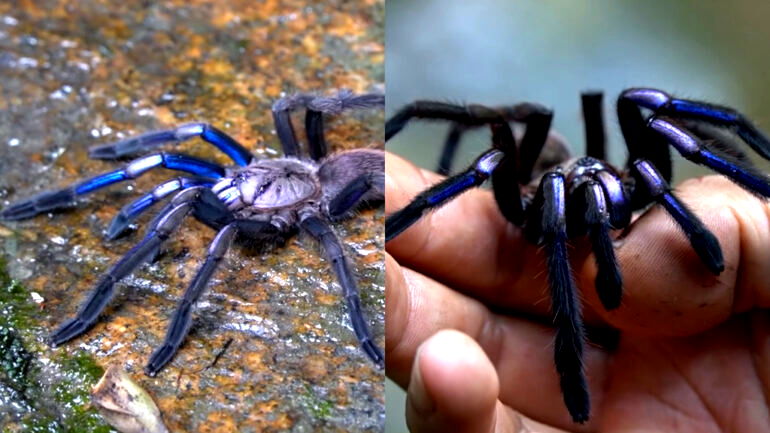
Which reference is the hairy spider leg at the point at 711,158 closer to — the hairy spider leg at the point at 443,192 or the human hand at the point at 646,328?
the human hand at the point at 646,328

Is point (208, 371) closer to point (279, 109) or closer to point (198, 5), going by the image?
point (279, 109)

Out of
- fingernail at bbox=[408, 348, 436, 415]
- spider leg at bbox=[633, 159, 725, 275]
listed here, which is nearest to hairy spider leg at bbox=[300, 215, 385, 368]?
fingernail at bbox=[408, 348, 436, 415]

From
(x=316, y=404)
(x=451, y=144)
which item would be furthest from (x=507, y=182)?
(x=316, y=404)

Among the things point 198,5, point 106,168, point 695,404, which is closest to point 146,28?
point 198,5

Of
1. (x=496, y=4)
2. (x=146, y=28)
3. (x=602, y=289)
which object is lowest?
(x=146, y=28)

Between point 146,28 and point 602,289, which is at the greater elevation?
point 602,289
